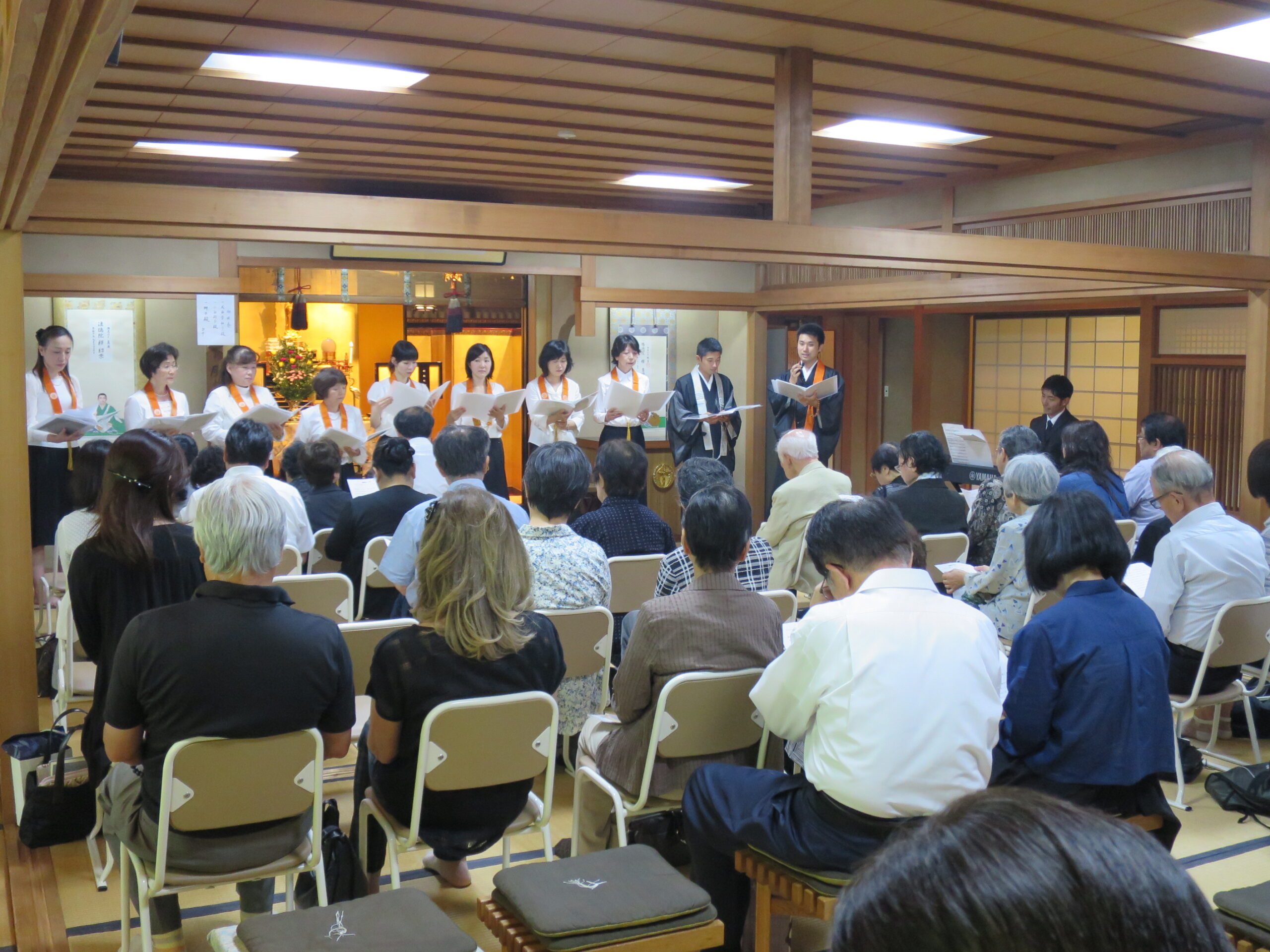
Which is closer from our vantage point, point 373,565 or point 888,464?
point 373,565

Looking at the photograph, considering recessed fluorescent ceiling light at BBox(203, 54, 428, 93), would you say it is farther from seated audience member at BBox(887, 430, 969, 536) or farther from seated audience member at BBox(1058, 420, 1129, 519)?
seated audience member at BBox(1058, 420, 1129, 519)

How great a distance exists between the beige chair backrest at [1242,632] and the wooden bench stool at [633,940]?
2360 millimetres

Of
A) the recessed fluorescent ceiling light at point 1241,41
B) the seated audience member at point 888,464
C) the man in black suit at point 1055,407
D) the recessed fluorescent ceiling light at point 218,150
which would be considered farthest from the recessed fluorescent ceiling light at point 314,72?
the man in black suit at point 1055,407

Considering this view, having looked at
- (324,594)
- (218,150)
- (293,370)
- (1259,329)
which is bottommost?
(324,594)

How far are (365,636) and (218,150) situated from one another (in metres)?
4.77

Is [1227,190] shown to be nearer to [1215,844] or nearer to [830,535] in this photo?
[1215,844]

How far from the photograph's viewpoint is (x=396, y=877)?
242 cm

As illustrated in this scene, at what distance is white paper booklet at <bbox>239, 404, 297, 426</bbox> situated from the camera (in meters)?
5.75

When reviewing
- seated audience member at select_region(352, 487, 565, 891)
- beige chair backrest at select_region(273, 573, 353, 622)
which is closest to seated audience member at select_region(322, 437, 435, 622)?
beige chair backrest at select_region(273, 573, 353, 622)

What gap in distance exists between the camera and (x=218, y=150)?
266 inches

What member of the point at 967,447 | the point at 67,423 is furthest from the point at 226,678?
the point at 967,447

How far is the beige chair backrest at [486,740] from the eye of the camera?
230cm

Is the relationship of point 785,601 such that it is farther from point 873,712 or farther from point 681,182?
point 681,182

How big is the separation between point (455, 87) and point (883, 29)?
6.48ft
